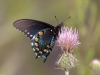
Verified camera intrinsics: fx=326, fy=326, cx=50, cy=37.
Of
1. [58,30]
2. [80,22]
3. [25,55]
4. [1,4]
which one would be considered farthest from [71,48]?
[1,4]

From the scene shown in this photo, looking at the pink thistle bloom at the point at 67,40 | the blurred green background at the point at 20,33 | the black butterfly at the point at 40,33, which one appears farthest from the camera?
the blurred green background at the point at 20,33

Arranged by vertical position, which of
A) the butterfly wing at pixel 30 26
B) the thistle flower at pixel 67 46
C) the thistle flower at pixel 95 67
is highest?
the butterfly wing at pixel 30 26

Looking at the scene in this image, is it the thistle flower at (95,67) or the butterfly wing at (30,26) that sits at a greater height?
the butterfly wing at (30,26)

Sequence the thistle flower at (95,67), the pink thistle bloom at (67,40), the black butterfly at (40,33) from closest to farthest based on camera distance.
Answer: the pink thistle bloom at (67,40), the thistle flower at (95,67), the black butterfly at (40,33)

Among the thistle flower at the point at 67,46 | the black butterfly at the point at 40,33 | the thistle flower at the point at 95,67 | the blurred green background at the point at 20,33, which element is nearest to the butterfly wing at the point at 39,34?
the black butterfly at the point at 40,33

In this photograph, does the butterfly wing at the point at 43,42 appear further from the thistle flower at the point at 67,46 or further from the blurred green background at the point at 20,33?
the blurred green background at the point at 20,33
